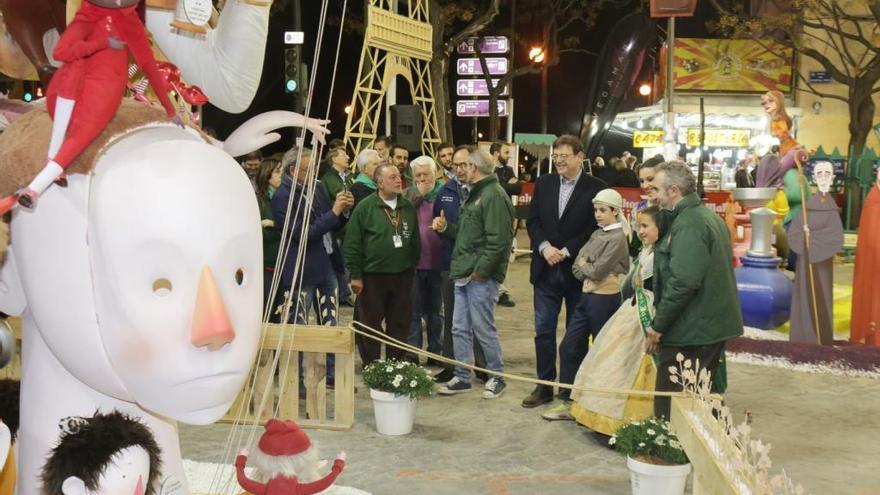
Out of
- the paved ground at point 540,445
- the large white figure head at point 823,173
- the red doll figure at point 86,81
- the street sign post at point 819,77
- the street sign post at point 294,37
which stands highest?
the street sign post at point 819,77

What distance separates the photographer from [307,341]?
18.4 feet

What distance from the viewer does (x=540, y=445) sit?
545 cm

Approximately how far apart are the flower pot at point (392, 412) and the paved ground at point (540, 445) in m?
0.07

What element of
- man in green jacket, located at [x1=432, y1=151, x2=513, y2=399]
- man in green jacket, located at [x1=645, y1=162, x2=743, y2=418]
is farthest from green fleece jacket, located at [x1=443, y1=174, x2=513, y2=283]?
man in green jacket, located at [x1=645, y1=162, x2=743, y2=418]

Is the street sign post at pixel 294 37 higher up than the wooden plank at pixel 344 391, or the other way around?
the street sign post at pixel 294 37

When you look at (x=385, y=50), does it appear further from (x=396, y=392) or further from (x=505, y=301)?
(x=396, y=392)

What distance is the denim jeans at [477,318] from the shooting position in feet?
20.7

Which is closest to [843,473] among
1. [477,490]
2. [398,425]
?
[477,490]

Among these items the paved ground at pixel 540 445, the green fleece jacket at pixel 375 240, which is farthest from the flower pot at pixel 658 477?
the green fleece jacket at pixel 375 240

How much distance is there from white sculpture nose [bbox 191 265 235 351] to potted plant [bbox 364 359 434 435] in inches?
144

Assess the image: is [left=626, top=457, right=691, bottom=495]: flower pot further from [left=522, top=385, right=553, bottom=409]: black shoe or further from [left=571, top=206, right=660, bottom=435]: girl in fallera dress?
[left=522, top=385, right=553, bottom=409]: black shoe

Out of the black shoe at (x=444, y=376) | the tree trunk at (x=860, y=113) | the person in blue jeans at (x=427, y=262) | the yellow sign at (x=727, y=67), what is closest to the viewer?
the black shoe at (x=444, y=376)

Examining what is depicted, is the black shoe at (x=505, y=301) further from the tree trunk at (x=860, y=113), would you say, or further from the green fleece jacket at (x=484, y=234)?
the tree trunk at (x=860, y=113)

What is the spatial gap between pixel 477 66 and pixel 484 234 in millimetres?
25116
